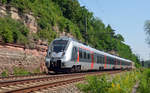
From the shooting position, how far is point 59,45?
18.0 meters

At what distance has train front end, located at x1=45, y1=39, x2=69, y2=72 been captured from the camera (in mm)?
17016

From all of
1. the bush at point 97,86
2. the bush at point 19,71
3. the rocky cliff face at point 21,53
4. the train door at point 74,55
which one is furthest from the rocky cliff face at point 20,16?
the bush at point 97,86

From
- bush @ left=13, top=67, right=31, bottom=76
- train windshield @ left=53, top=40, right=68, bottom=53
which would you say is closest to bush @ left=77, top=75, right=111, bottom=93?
train windshield @ left=53, top=40, right=68, bottom=53

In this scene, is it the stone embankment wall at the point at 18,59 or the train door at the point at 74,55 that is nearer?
the stone embankment wall at the point at 18,59

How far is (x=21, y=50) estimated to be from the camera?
19203 millimetres

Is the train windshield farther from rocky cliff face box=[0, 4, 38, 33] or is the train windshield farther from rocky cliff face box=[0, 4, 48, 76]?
rocky cliff face box=[0, 4, 38, 33]

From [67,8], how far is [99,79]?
41.6m

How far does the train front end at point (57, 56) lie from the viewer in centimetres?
1702

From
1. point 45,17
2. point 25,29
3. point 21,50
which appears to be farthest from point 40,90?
point 45,17

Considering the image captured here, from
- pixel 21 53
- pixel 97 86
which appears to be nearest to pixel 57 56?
pixel 21 53

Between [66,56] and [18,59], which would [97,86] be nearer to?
[66,56]

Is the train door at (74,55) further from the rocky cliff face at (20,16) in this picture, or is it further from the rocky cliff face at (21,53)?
the rocky cliff face at (20,16)

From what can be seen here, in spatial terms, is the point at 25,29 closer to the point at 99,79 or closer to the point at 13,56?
the point at 13,56

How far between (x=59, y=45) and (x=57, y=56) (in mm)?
1192
